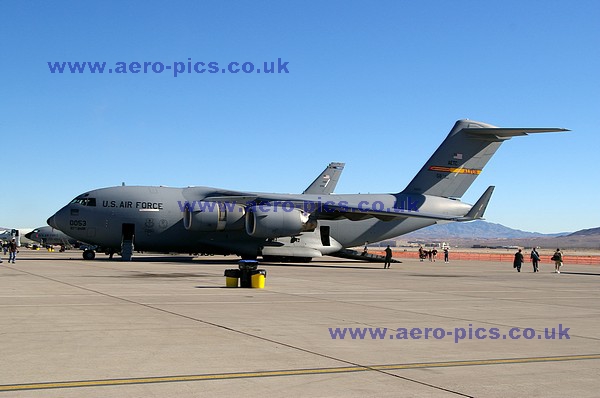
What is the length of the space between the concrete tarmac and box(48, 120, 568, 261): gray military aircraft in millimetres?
19155

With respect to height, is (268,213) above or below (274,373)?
above

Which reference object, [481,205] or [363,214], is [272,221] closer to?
[363,214]

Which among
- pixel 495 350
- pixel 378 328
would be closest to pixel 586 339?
pixel 495 350

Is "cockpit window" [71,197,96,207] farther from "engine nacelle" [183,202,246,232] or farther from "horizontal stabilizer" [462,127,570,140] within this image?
"horizontal stabilizer" [462,127,570,140]

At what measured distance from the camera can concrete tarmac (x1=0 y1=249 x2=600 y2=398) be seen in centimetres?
763

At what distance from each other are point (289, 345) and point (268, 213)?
2798 cm

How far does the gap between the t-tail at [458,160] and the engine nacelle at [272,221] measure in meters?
8.95

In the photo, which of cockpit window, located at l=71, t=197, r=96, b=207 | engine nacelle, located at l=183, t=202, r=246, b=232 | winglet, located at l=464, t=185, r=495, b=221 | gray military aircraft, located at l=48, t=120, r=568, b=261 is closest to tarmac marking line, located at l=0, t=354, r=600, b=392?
winglet, located at l=464, t=185, r=495, b=221

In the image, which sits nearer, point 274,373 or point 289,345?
point 274,373

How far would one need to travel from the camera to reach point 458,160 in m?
43.7

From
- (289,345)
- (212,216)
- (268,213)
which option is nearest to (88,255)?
(212,216)

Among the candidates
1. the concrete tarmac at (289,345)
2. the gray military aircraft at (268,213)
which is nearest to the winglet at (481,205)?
the gray military aircraft at (268,213)

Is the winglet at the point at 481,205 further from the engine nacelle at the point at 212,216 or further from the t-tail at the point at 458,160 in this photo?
the engine nacelle at the point at 212,216

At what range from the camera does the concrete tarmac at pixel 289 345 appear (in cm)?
763
